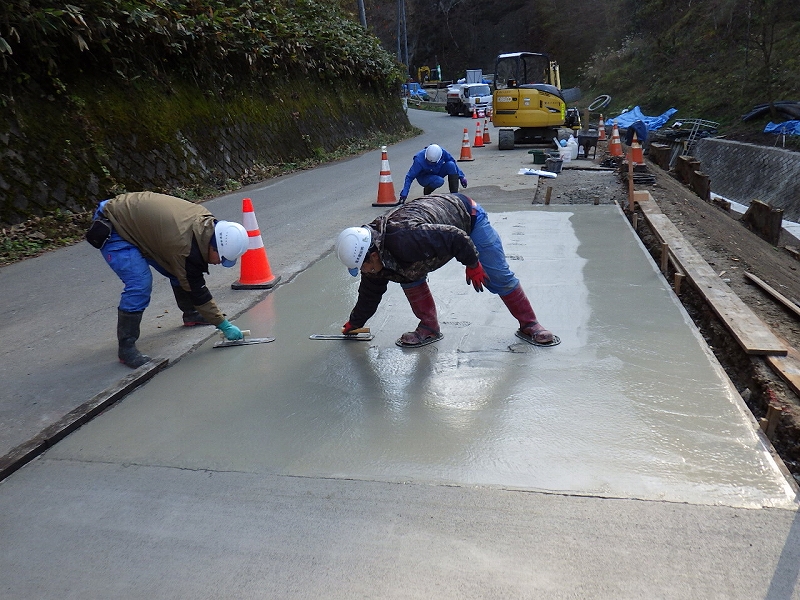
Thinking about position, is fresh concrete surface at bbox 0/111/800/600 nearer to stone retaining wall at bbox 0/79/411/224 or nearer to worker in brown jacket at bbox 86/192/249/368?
worker in brown jacket at bbox 86/192/249/368

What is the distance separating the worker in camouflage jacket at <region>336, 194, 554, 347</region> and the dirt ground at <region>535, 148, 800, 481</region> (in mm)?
1144

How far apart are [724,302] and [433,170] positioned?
14.4ft

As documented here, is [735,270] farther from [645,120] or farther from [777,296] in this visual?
[645,120]

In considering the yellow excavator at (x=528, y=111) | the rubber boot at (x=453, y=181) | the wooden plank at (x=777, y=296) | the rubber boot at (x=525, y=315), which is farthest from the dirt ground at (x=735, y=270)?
the yellow excavator at (x=528, y=111)

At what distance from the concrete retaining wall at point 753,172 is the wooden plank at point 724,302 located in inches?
328

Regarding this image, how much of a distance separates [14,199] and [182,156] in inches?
138

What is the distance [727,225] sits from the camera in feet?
28.3

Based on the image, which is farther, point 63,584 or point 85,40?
point 85,40

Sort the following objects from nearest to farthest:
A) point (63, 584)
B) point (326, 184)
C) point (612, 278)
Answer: point (63, 584), point (612, 278), point (326, 184)

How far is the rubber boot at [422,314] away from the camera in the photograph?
13.0 ft

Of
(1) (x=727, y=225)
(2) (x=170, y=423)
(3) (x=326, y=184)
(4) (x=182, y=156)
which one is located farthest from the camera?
(3) (x=326, y=184)

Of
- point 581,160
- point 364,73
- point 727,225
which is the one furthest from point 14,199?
point 364,73

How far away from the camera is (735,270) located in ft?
18.8

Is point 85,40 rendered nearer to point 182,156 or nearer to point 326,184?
point 182,156
